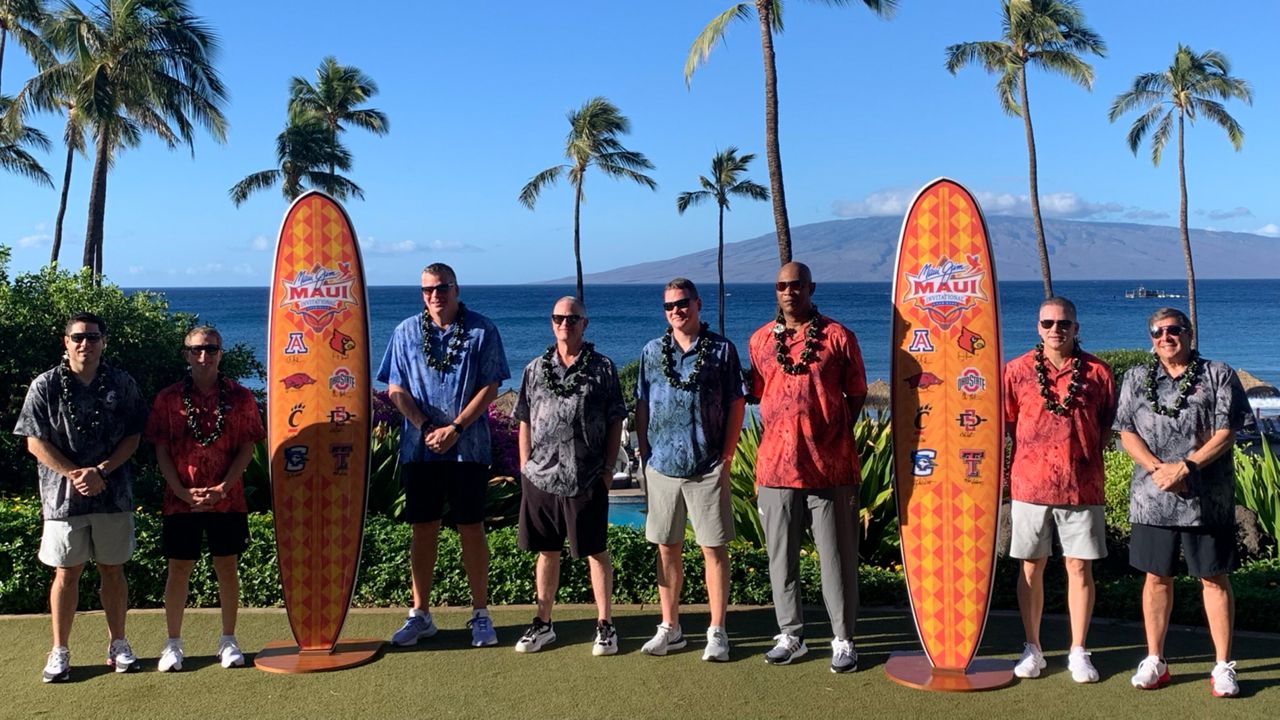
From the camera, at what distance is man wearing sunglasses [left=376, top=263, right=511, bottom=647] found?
5.23 m

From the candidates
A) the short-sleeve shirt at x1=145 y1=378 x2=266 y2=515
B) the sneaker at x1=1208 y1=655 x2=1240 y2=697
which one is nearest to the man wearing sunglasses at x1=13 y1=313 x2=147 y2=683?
the short-sleeve shirt at x1=145 y1=378 x2=266 y2=515

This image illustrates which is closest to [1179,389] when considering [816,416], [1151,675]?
[1151,675]

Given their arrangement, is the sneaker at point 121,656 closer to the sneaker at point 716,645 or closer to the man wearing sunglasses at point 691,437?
the man wearing sunglasses at point 691,437

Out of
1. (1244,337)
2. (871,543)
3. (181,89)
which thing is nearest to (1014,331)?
(1244,337)

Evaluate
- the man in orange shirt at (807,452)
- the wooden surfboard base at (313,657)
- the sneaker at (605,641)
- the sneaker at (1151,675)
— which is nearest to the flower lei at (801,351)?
the man in orange shirt at (807,452)

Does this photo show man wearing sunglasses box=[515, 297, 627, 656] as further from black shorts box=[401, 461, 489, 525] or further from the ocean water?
the ocean water

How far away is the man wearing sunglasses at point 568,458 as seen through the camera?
16.5 ft

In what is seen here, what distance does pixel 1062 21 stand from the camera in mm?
28969

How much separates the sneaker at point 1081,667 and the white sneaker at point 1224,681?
0.49m

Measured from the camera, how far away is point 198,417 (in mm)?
4883

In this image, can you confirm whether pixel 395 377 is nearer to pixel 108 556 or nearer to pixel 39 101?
pixel 108 556

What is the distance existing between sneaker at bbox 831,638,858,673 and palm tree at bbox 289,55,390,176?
3883cm

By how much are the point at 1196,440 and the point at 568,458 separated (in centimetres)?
288

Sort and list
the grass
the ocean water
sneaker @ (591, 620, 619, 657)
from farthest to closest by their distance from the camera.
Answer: the ocean water → sneaker @ (591, 620, 619, 657) → the grass
